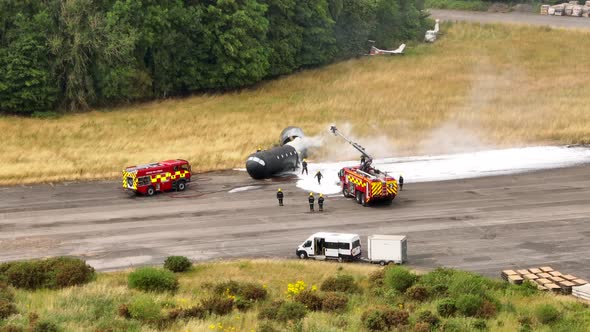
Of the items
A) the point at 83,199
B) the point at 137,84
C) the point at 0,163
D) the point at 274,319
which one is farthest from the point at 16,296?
the point at 137,84

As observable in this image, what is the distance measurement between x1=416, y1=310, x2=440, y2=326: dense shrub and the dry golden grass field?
3581cm

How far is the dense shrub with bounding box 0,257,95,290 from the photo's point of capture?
35.9 metres

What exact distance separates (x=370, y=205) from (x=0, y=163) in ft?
94.6

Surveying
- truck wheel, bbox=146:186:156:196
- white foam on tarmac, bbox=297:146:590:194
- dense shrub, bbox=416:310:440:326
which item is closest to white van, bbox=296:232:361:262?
dense shrub, bbox=416:310:440:326

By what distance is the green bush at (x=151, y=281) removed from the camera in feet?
117

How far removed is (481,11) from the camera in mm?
124938

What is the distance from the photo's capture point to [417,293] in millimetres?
34312

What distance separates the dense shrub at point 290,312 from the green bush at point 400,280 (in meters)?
6.31

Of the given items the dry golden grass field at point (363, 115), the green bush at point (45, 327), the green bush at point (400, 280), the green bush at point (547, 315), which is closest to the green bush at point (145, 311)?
the green bush at point (45, 327)

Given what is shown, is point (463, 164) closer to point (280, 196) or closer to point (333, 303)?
Answer: point (280, 196)

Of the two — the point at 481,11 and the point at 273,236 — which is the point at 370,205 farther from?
the point at 481,11

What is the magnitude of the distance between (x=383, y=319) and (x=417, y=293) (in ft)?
18.2

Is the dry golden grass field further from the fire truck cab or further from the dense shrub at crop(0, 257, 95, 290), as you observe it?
the dense shrub at crop(0, 257, 95, 290)

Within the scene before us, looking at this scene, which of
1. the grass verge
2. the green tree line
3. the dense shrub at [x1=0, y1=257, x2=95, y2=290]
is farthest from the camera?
the green tree line
